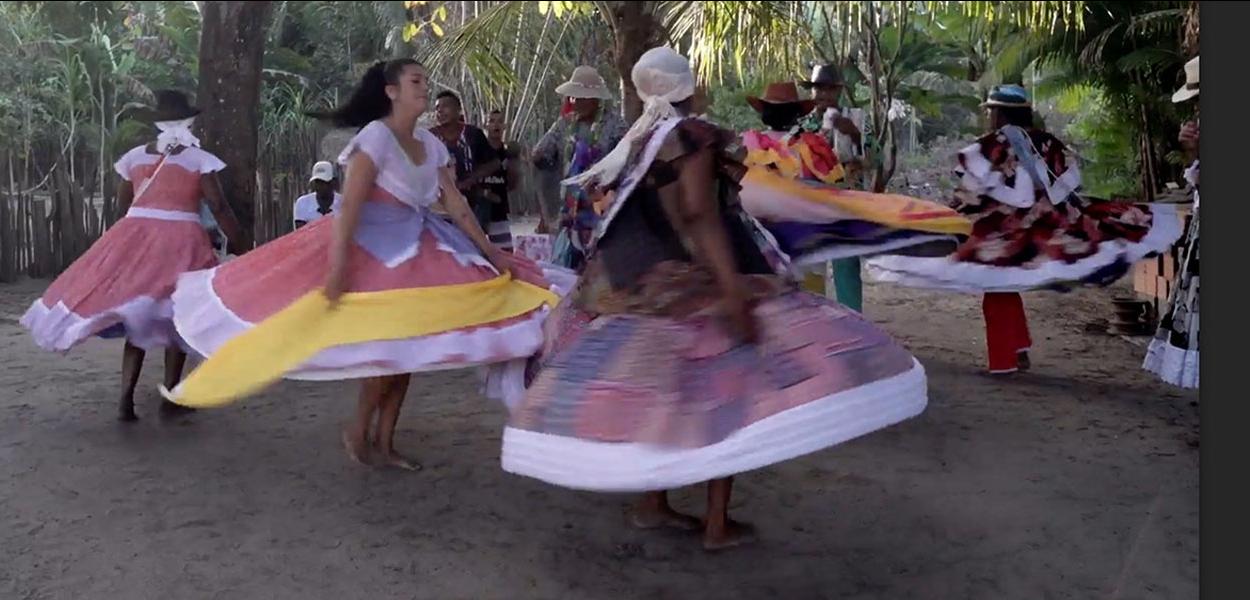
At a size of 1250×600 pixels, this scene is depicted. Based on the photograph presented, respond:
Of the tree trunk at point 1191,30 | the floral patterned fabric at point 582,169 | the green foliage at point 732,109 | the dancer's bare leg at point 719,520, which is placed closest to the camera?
the dancer's bare leg at point 719,520

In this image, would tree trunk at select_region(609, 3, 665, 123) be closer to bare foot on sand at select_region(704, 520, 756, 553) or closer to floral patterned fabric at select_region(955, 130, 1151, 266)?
floral patterned fabric at select_region(955, 130, 1151, 266)

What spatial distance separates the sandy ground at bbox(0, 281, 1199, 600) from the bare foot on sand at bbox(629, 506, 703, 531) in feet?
0.22

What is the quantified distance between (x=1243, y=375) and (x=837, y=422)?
1.52 meters

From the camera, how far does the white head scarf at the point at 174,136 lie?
6.13 metres

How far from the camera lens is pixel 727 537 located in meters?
4.36

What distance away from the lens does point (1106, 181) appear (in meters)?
15.3

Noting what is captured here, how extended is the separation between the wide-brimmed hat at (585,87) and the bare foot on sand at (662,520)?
11.8 feet

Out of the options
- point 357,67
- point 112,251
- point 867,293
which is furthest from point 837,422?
point 357,67

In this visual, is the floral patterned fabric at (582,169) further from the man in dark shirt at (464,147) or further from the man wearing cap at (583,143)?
the man in dark shirt at (464,147)

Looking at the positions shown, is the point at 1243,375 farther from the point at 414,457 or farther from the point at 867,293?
the point at 867,293

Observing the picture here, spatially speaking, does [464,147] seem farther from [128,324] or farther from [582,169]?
[128,324]

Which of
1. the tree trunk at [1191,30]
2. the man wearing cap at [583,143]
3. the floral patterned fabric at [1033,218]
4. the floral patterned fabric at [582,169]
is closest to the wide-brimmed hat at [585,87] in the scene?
the man wearing cap at [583,143]

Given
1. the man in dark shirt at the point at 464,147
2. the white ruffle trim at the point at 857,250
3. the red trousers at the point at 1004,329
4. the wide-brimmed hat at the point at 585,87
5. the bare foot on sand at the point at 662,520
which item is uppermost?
the wide-brimmed hat at the point at 585,87

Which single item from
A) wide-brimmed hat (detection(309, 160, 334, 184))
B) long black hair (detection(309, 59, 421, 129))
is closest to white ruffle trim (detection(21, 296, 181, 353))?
long black hair (detection(309, 59, 421, 129))
